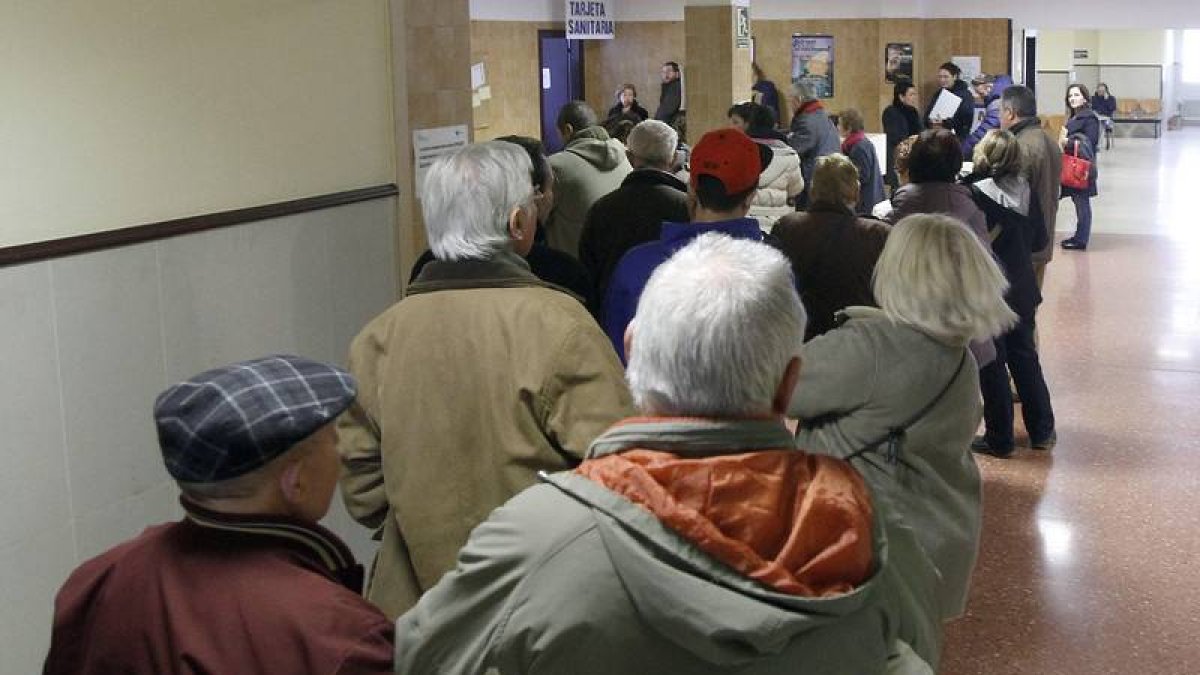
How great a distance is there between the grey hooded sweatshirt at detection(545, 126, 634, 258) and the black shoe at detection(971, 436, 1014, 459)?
88.2 inches

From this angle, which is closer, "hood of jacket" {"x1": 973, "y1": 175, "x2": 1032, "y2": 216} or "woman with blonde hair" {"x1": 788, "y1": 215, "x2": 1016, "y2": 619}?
"woman with blonde hair" {"x1": 788, "y1": 215, "x2": 1016, "y2": 619}

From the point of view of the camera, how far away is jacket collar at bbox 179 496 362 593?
1797mm

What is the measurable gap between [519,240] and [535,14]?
48.6 ft

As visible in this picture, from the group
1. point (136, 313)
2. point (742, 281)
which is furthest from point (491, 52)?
point (742, 281)

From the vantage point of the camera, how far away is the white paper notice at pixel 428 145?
491cm

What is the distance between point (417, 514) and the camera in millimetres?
2707

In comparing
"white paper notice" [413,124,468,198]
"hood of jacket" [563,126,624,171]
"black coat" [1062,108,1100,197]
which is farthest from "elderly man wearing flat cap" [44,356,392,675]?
"black coat" [1062,108,1100,197]

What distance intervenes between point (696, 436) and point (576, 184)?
4.50 m

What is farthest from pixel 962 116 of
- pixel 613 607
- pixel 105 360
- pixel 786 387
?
pixel 613 607

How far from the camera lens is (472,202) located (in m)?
2.78

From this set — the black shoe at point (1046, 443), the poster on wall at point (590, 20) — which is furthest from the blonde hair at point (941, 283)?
the poster on wall at point (590, 20)

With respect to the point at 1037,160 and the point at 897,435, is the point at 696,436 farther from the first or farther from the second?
the point at 1037,160

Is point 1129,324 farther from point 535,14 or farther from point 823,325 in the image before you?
point 535,14

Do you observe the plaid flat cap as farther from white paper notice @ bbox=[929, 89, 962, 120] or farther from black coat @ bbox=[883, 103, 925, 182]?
white paper notice @ bbox=[929, 89, 962, 120]
